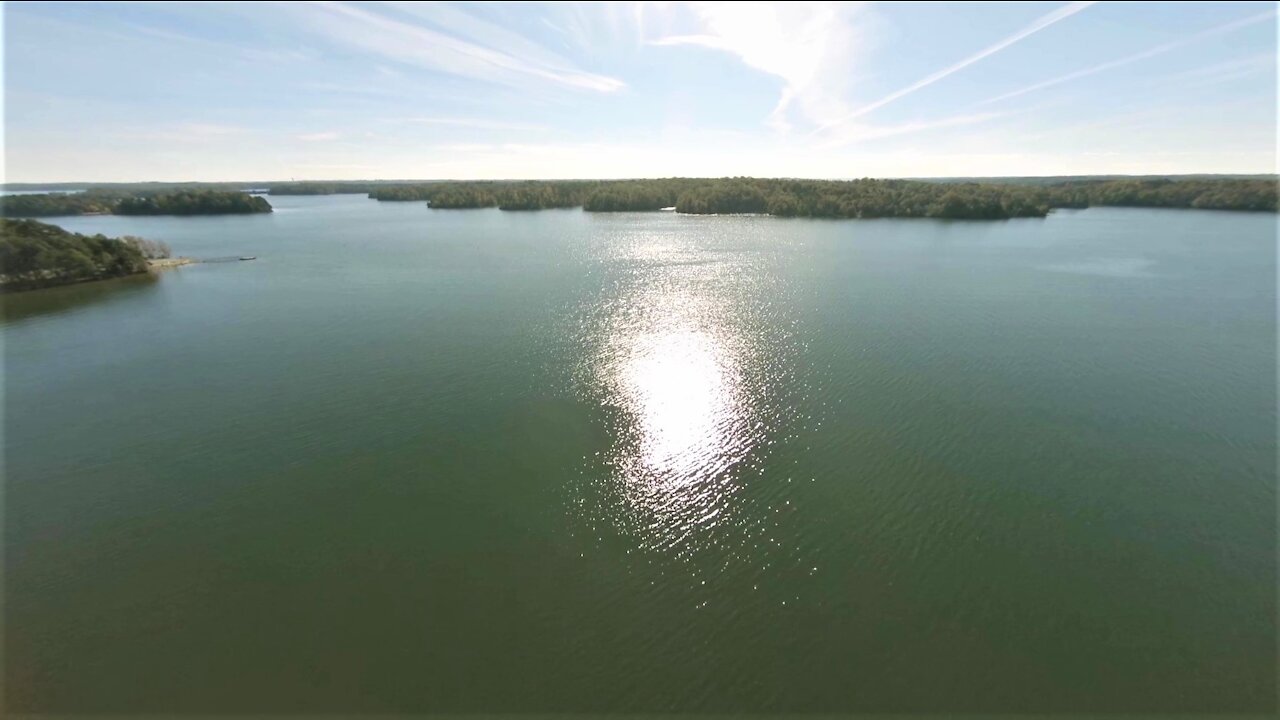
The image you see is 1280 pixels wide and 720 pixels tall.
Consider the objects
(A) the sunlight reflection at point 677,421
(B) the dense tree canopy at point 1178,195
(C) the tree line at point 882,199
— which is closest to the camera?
(A) the sunlight reflection at point 677,421

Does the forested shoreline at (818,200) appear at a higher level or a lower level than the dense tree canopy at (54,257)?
higher

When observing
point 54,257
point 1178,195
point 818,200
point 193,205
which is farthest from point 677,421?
point 1178,195

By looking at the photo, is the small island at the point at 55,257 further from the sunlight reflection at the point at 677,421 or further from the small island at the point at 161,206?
the small island at the point at 161,206

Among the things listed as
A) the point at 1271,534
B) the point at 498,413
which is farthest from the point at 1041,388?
the point at 498,413

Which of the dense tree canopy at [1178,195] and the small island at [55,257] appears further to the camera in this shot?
the dense tree canopy at [1178,195]

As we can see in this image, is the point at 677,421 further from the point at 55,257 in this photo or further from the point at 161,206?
the point at 161,206

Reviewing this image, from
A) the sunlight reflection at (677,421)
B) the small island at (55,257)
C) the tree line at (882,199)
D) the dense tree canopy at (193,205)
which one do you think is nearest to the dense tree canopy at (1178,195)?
the tree line at (882,199)
